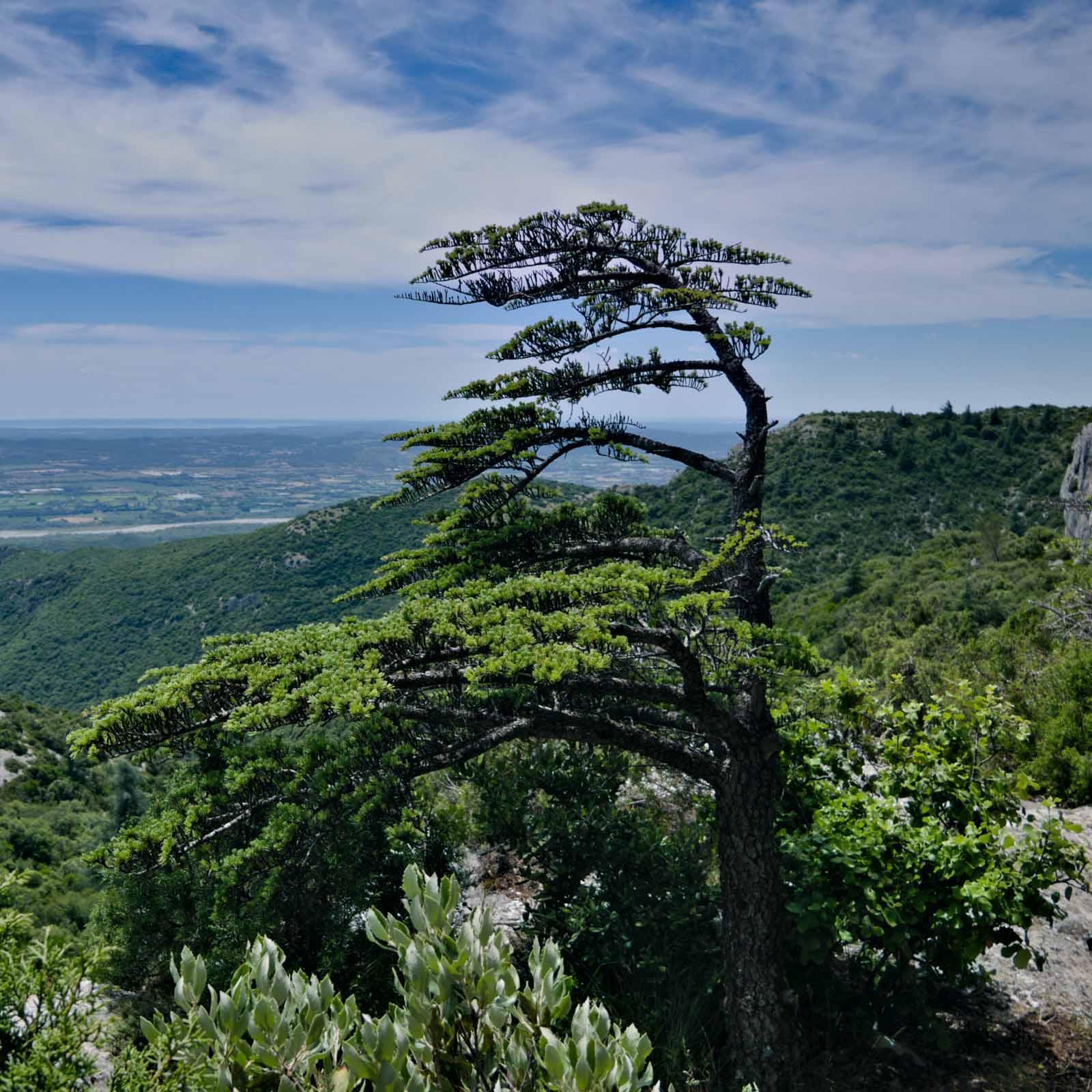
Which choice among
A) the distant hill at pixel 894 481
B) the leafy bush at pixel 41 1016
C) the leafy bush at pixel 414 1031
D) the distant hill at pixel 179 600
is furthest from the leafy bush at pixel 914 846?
the distant hill at pixel 179 600

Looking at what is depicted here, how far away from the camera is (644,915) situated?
14.1 ft

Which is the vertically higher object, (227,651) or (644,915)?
(227,651)

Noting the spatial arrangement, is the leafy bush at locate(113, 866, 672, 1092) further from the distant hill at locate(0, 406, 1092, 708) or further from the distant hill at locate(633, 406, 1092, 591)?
the distant hill at locate(633, 406, 1092, 591)

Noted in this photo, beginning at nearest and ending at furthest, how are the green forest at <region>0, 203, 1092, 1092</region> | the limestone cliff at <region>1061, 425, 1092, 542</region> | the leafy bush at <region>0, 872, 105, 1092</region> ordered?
1. the leafy bush at <region>0, 872, 105, 1092</region>
2. the green forest at <region>0, 203, 1092, 1092</region>
3. the limestone cliff at <region>1061, 425, 1092, 542</region>

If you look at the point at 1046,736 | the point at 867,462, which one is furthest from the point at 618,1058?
the point at 867,462

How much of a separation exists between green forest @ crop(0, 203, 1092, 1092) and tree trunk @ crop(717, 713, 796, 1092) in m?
0.02

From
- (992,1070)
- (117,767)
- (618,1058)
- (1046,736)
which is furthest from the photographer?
(117,767)

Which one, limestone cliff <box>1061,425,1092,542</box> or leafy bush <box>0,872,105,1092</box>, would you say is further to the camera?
limestone cliff <box>1061,425,1092,542</box>

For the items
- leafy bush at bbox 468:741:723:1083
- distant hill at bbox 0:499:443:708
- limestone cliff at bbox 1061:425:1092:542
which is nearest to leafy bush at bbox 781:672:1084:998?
leafy bush at bbox 468:741:723:1083

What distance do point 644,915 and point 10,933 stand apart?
10.4ft

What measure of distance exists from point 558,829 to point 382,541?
6155cm

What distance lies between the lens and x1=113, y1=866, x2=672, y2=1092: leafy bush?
181cm

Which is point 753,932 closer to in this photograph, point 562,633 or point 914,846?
point 914,846

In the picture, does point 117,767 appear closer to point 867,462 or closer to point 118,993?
point 118,993
